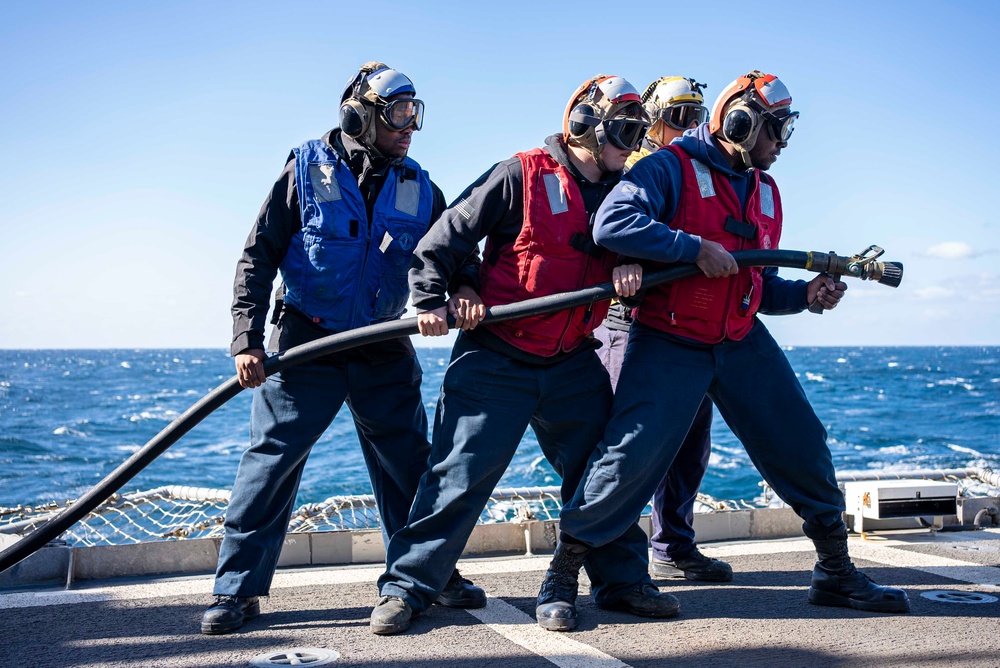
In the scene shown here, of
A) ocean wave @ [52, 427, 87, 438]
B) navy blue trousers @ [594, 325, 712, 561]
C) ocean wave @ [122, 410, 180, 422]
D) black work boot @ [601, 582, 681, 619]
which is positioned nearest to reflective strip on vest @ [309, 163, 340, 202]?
navy blue trousers @ [594, 325, 712, 561]

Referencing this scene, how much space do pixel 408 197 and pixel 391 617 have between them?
1.63 m

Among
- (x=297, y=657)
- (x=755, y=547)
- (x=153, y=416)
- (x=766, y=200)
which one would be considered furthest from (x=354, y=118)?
(x=153, y=416)

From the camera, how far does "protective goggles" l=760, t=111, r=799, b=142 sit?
3.76 m

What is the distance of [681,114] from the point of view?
195 inches

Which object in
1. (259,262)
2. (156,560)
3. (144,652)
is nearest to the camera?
(144,652)

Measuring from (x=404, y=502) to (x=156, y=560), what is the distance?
132 centimetres

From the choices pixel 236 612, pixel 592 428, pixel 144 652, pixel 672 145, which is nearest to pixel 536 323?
pixel 592 428

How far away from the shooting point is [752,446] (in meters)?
3.80

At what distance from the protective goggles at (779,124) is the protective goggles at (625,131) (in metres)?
0.51

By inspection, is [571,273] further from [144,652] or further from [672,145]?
[144,652]

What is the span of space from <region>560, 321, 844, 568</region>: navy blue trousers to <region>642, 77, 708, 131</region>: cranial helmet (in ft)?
4.94

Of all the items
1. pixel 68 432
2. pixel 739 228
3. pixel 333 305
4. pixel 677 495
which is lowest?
pixel 68 432

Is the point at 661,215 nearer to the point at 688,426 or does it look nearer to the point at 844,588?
the point at 688,426

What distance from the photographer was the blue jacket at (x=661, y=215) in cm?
341
